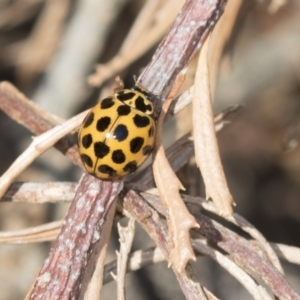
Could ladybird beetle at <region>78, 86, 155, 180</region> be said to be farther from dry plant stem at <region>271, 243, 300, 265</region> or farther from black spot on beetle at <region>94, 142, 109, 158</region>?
dry plant stem at <region>271, 243, 300, 265</region>

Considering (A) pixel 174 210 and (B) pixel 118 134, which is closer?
(A) pixel 174 210

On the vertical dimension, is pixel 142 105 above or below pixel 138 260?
above

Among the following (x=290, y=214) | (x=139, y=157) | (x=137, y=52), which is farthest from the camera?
(x=290, y=214)

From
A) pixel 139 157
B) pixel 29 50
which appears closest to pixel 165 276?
pixel 29 50

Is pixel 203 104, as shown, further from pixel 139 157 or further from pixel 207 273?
pixel 207 273

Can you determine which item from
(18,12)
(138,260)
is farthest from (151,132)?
(18,12)

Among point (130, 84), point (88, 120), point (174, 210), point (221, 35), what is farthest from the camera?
point (130, 84)

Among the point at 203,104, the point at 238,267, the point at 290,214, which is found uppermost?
the point at 203,104

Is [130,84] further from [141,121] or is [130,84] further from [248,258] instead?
[248,258]

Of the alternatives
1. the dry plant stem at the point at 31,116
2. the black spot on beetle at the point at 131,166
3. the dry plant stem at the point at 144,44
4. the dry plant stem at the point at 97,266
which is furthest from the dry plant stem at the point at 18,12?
the dry plant stem at the point at 97,266
